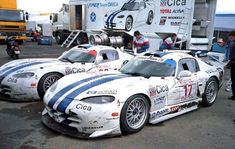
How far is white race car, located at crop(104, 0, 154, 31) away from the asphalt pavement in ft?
34.6

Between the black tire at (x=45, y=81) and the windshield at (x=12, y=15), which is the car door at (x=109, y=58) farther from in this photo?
the windshield at (x=12, y=15)

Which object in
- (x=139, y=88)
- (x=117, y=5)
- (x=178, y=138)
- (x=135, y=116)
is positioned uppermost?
(x=117, y=5)

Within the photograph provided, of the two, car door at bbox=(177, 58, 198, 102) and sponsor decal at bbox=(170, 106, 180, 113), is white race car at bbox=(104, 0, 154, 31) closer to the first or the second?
car door at bbox=(177, 58, 198, 102)

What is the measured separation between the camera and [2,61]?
12500 mm

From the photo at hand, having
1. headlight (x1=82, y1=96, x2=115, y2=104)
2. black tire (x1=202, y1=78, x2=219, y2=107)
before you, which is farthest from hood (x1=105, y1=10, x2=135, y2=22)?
headlight (x1=82, y1=96, x2=115, y2=104)

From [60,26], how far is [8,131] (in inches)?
825

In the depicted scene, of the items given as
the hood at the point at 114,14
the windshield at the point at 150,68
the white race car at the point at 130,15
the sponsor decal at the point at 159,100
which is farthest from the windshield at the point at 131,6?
the sponsor decal at the point at 159,100

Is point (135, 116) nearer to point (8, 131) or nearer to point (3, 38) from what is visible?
point (8, 131)

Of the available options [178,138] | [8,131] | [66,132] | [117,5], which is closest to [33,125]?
[8,131]

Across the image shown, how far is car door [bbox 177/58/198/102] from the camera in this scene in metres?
5.51

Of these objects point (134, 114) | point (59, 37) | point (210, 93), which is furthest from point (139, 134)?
point (59, 37)

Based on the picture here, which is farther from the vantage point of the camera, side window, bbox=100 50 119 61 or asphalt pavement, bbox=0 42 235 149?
side window, bbox=100 50 119 61

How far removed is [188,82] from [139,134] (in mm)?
1712

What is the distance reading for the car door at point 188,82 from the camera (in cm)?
551
